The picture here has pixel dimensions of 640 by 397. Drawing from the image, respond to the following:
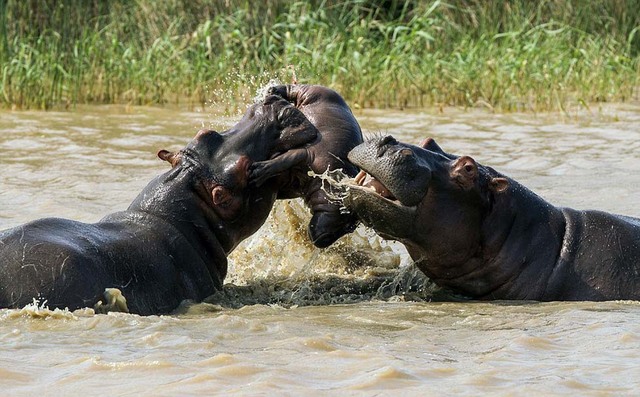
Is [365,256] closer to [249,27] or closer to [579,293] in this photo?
[579,293]

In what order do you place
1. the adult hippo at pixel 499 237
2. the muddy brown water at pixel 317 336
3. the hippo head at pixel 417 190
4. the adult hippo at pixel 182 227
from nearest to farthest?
1. the muddy brown water at pixel 317 336
2. the adult hippo at pixel 182 227
3. the hippo head at pixel 417 190
4. the adult hippo at pixel 499 237

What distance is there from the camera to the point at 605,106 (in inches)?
515

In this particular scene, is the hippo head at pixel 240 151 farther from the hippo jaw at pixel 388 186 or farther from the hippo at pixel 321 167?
the hippo jaw at pixel 388 186

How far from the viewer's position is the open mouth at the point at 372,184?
5.68 meters

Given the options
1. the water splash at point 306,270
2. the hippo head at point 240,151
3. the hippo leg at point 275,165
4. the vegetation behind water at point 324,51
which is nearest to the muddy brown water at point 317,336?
the water splash at point 306,270

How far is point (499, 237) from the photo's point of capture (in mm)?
5875

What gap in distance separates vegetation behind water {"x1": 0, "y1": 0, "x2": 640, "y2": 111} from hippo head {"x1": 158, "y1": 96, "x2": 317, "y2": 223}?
5.85m

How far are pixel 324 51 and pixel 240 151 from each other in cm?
800

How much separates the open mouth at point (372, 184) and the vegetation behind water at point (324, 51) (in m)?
6.13

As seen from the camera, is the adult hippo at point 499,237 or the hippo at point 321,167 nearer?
the adult hippo at point 499,237

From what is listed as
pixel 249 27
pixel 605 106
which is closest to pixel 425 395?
pixel 605 106

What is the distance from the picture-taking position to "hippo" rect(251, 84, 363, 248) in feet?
19.3

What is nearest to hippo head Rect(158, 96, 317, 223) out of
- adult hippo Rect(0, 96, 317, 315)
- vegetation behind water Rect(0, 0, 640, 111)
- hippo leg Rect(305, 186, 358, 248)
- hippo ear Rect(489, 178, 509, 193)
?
adult hippo Rect(0, 96, 317, 315)

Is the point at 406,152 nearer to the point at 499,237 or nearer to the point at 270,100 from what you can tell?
the point at 499,237
